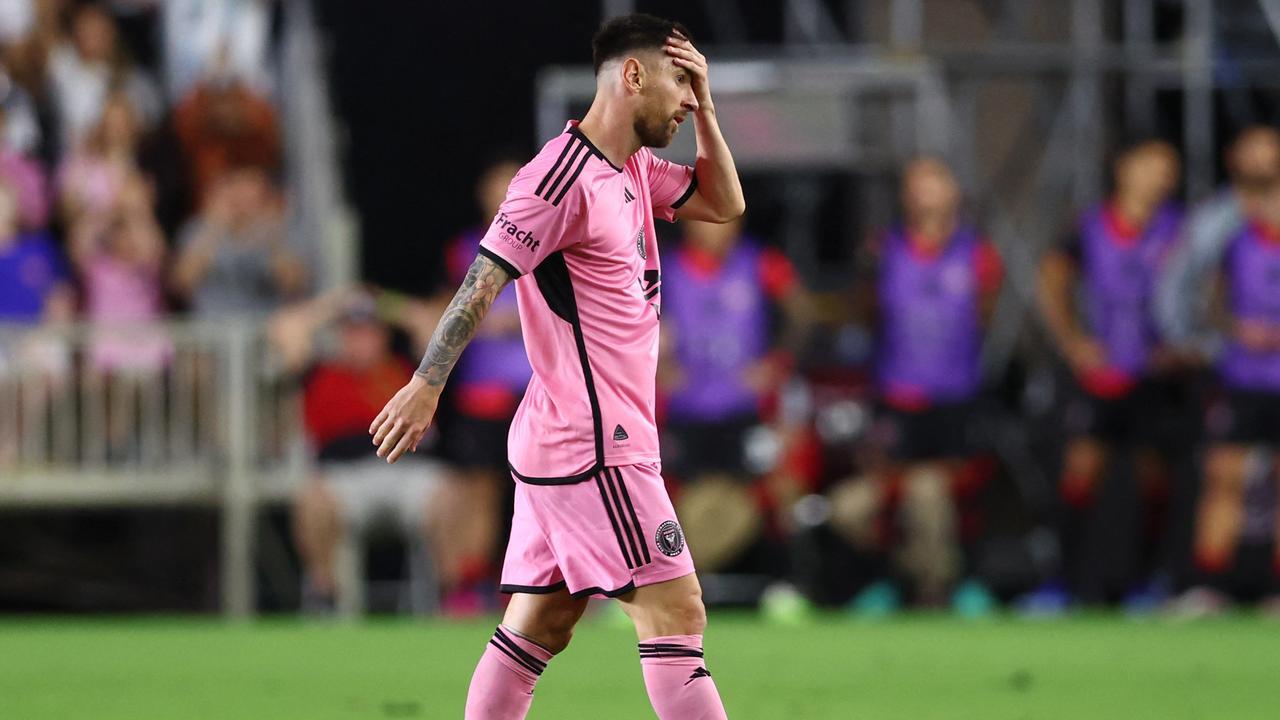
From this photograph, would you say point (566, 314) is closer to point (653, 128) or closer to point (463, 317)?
point (463, 317)

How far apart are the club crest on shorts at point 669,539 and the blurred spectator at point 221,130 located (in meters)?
9.27

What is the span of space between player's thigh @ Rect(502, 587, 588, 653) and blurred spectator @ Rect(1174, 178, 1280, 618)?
753 cm

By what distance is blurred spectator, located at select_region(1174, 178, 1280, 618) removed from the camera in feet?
37.4

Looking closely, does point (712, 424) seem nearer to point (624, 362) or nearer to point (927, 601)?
point (927, 601)

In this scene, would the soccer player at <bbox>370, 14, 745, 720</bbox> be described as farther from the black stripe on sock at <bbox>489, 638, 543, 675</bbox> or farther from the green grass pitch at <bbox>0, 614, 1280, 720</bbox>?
the green grass pitch at <bbox>0, 614, 1280, 720</bbox>

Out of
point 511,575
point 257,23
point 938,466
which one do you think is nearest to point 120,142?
point 257,23

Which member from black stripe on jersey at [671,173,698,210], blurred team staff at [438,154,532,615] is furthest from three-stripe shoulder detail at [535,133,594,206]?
blurred team staff at [438,154,532,615]

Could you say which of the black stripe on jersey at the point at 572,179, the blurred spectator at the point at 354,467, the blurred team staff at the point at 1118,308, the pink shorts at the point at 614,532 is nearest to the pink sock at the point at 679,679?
the pink shorts at the point at 614,532

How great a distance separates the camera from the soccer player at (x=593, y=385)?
14.9 ft

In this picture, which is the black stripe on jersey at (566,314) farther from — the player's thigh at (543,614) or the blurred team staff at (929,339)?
the blurred team staff at (929,339)

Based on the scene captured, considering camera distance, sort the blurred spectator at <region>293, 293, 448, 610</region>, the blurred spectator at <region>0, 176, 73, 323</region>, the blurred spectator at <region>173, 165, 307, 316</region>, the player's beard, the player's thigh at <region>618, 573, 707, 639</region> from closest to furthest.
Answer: the player's thigh at <region>618, 573, 707, 639</region> → the player's beard → the blurred spectator at <region>293, 293, 448, 610</region> → the blurred spectator at <region>0, 176, 73, 323</region> → the blurred spectator at <region>173, 165, 307, 316</region>

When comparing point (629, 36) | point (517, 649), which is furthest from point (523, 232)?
point (517, 649)

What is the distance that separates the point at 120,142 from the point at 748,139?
407cm

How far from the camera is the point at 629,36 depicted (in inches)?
185
